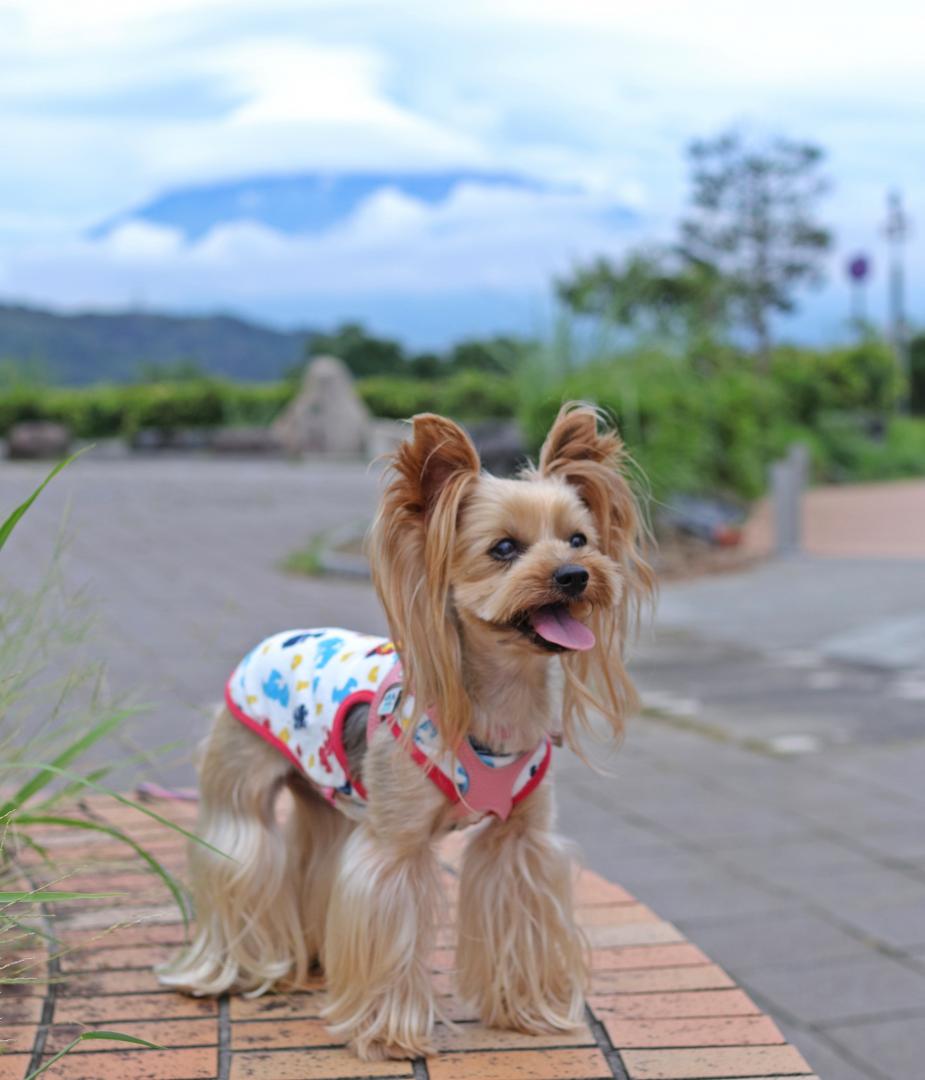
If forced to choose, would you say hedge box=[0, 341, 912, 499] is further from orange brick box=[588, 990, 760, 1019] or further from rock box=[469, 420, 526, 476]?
orange brick box=[588, 990, 760, 1019]

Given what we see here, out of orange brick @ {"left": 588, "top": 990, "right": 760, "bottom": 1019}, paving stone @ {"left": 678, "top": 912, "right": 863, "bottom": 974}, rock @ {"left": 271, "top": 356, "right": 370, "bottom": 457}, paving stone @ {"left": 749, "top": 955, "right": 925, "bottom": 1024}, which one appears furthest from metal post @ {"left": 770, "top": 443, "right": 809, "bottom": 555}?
rock @ {"left": 271, "top": 356, "right": 370, "bottom": 457}

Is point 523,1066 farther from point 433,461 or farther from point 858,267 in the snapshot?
point 858,267

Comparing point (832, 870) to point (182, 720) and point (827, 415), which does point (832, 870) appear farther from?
point (827, 415)

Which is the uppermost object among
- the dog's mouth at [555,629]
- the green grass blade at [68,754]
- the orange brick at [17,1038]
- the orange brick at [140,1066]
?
the dog's mouth at [555,629]

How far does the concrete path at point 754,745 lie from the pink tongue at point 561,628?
49.8 inches

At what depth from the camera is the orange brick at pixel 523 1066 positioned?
8.06 feet

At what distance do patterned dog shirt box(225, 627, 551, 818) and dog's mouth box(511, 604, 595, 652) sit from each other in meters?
0.27

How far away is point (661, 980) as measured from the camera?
9.48ft

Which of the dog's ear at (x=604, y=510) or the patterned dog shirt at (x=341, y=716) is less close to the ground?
the dog's ear at (x=604, y=510)

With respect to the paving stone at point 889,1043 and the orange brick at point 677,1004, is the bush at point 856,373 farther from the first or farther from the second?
the orange brick at point 677,1004

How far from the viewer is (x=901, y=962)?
4004 mm

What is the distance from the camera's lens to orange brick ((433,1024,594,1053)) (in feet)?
8.55

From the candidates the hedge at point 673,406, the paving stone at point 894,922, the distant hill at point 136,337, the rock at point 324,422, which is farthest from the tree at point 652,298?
the distant hill at point 136,337

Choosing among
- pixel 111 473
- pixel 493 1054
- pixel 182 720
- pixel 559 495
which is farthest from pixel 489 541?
pixel 111 473
